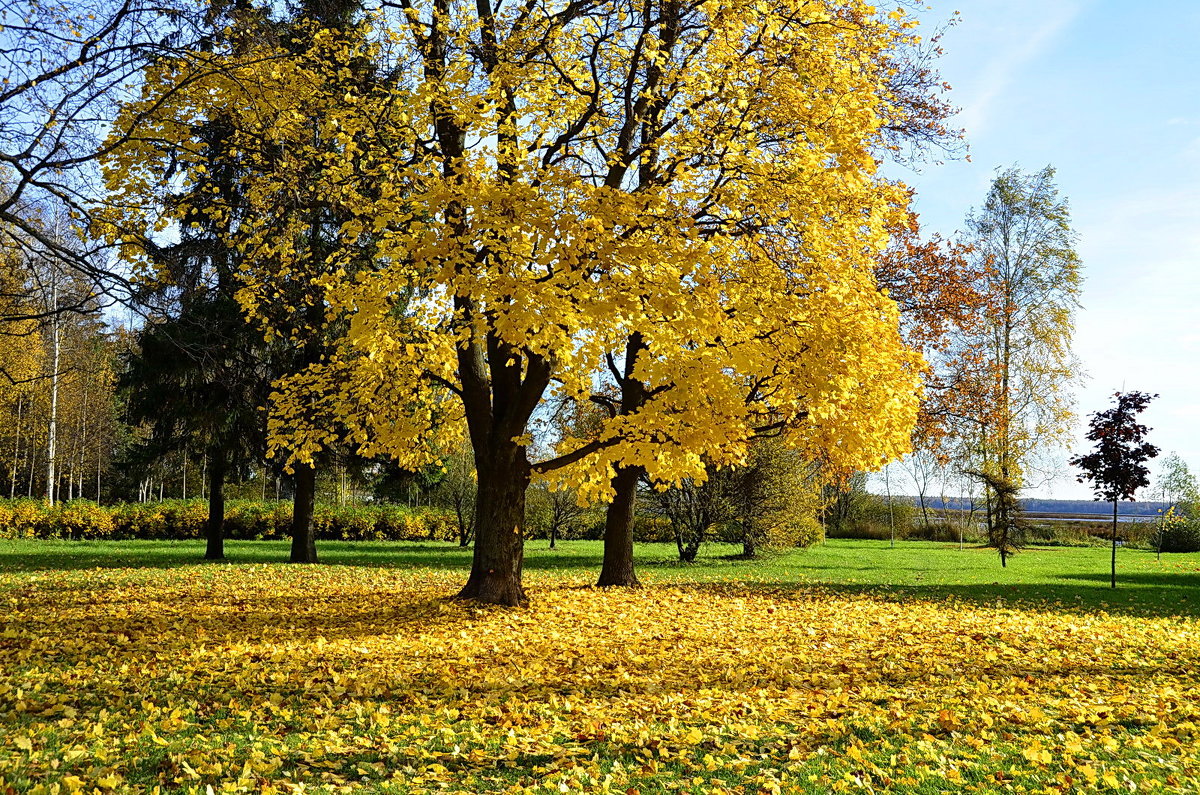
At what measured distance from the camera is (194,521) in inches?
974

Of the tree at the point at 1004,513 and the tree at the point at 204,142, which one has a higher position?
the tree at the point at 204,142

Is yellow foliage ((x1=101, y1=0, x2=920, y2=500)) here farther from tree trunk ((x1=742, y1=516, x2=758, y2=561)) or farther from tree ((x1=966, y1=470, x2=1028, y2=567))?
tree ((x1=966, y1=470, x2=1028, y2=567))

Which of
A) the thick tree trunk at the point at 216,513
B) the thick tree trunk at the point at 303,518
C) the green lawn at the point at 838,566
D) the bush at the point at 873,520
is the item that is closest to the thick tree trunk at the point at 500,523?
the green lawn at the point at 838,566

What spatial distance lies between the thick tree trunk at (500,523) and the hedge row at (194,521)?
670 inches

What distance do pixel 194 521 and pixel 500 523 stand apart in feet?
63.3

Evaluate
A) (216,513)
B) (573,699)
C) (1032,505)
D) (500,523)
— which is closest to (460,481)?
(216,513)

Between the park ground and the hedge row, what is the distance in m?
13.1

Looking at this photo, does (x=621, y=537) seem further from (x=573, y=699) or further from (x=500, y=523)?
(x=573, y=699)

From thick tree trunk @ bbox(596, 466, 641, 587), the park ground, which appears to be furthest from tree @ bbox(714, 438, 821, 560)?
the park ground

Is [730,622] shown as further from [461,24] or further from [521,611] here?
[461,24]

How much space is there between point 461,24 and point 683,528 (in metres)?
13.9

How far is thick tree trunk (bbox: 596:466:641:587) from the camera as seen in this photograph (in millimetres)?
12953

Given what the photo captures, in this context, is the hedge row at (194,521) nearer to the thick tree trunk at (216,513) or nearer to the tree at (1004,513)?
the thick tree trunk at (216,513)

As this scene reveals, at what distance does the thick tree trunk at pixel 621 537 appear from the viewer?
1295 cm
